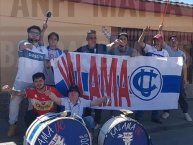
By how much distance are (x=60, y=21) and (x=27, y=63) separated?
233 cm

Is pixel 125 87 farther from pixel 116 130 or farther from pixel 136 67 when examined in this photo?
pixel 116 130

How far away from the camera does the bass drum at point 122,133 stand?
13.6 ft

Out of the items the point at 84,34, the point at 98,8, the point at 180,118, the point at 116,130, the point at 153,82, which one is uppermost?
the point at 98,8

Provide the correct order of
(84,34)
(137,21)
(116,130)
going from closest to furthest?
(116,130) < (84,34) < (137,21)

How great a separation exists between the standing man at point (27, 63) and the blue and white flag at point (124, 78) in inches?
14.7

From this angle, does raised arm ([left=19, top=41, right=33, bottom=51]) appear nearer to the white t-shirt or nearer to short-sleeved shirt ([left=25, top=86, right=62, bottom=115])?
the white t-shirt

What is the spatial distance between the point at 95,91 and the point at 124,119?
Result: 5.41 feet

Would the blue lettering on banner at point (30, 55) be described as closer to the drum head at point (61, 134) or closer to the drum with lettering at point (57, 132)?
the drum with lettering at point (57, 132)

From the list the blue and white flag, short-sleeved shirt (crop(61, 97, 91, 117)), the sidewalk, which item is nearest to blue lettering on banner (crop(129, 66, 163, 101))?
the blue and white flag

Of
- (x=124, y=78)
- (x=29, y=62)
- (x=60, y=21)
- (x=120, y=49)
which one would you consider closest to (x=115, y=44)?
(x=120, y=49)

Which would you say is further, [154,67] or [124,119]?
[154,67]

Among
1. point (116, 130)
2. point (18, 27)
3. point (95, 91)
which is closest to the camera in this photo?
point (116, 130)

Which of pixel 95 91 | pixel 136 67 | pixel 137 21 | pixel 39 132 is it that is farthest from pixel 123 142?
pixel 137 21

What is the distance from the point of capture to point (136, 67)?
6.08 m
